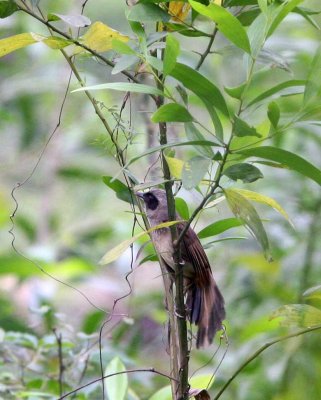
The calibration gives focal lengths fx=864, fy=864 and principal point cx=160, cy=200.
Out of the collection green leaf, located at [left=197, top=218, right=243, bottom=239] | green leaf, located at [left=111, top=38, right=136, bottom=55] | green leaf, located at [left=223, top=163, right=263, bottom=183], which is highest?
green leaf, located at [left=111, top=38, right=136, bottom=55]

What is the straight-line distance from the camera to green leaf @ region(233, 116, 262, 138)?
1.00 meters

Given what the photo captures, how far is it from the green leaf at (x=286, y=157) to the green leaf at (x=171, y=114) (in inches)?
3.1

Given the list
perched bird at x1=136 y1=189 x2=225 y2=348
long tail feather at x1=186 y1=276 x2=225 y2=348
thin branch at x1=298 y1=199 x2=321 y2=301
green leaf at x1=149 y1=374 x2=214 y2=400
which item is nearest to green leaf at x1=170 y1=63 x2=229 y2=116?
perched bird at x1=136 y1=189 x2=225 y2=348

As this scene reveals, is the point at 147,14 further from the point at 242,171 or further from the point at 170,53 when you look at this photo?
the point at 242,171

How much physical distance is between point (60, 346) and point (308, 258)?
1.08 m

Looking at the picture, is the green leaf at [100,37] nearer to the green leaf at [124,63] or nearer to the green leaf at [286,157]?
the green leaf at [124,63]

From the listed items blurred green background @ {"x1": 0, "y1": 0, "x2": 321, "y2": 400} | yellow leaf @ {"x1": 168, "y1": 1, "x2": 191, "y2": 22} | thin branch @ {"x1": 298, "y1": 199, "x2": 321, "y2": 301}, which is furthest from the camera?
thin branch @ {"x1": 298, "y1": 199, "x2": 321, "y2": 301}

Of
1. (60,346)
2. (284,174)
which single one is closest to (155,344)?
(284,174)

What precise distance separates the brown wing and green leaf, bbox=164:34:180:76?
1.19 ft

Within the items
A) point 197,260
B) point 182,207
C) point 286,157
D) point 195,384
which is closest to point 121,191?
point 182,207

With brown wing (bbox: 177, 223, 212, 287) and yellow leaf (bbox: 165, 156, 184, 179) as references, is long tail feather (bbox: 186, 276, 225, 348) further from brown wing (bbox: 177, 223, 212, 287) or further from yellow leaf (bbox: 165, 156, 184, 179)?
yellow leaf (bbox: 165, 156, 184, 179)

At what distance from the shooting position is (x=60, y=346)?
1.69 m

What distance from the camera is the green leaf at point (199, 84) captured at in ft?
3.43

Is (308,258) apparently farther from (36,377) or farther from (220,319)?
(220,319)
